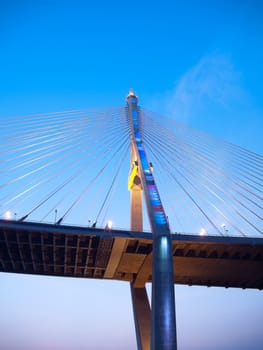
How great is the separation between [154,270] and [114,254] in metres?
11.1

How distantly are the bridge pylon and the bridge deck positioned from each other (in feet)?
13.2

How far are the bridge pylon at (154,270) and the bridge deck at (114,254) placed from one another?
4.01 m

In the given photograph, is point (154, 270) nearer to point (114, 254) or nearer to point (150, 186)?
point (150, 186)

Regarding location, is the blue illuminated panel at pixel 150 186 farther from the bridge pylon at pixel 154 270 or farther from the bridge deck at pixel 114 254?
the bridge deck at pixel 114 254

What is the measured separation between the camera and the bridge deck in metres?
25.2

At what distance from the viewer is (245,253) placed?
28859 mm

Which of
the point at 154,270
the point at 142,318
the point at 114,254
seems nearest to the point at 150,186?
the point at 154,270

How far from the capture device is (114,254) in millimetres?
27125

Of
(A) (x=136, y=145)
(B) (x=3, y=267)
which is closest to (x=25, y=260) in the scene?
(B) (x=3, y=267)

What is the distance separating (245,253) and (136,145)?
599 inches

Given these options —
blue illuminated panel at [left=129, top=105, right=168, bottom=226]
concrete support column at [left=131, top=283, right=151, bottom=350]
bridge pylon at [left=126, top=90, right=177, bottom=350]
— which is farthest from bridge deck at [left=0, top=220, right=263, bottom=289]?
blue illuminated panel at [left=129, top=105, right=168, bottom=226]

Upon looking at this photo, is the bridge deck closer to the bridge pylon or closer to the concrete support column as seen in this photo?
the concrete support column

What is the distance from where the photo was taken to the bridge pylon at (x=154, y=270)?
48.3 feet

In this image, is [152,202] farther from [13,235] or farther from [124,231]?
[13,235]
